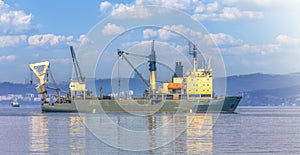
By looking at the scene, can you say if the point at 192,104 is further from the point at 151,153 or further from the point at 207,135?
the point at 151,153

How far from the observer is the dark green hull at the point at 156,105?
125562 millimetres

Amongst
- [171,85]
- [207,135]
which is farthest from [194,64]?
[207,135]

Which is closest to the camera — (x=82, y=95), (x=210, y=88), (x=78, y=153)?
(x=78, y=153)

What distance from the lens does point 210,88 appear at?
12588 centimetres

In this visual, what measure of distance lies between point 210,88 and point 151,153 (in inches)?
3398

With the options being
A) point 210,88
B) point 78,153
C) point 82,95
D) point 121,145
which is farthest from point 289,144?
point 82,95

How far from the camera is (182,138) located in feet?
174

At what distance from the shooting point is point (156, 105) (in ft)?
422

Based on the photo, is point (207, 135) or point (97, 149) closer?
point (97, 149)

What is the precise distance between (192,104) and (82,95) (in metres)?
30.0

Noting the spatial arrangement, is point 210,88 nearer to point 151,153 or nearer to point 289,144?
point 289,144

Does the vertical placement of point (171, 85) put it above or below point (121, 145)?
above

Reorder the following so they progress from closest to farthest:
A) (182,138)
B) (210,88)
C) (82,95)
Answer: (182,138) < (210,88) < (82,95)

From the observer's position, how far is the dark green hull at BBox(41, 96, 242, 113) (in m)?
126
